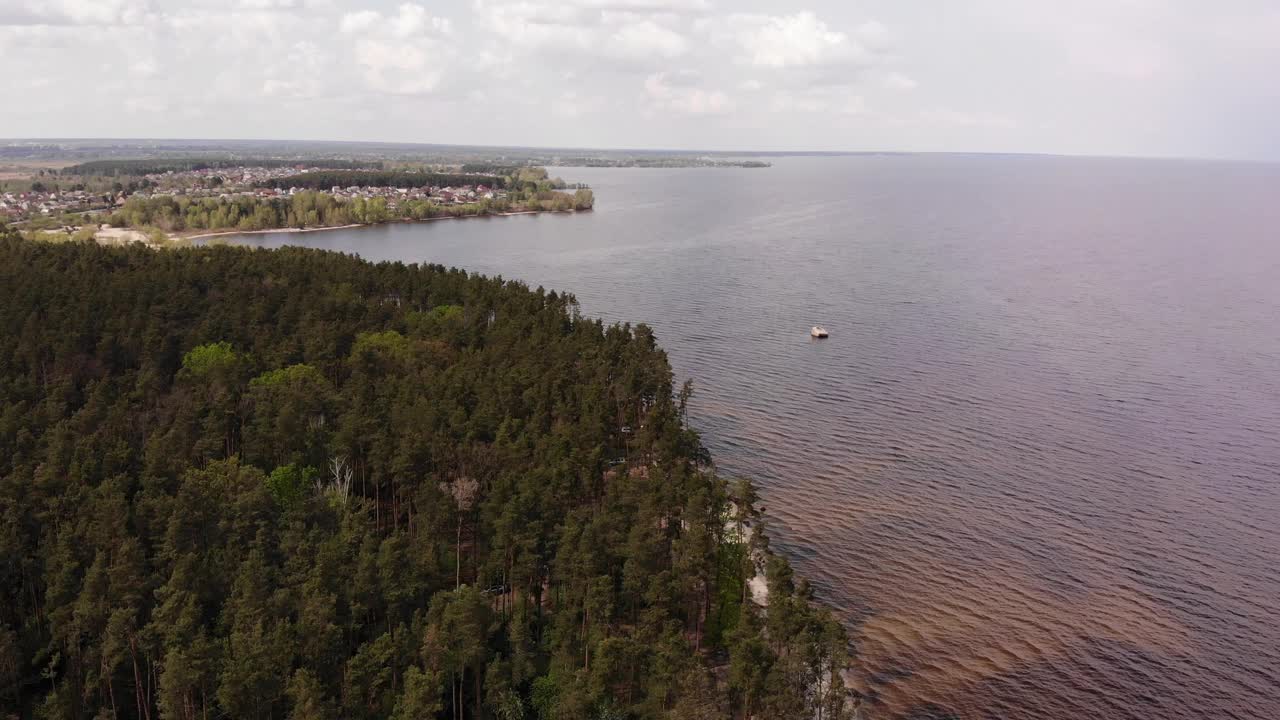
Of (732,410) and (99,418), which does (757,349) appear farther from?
(99,418)

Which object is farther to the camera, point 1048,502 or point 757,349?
point 757,349

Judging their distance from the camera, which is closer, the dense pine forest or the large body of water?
the dense pine forest

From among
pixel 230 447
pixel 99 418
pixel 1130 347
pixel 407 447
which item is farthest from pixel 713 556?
pixel 1130 347

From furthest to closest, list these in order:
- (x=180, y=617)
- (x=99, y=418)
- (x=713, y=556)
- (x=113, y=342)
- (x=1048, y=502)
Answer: (x=113, y=342) → (x=1048, y=502) → (x=99, y=418) → (x=713, y=556) → (x=180, y=617)

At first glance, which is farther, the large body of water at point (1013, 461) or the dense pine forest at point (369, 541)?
the large body of water at point (1013, 461)
